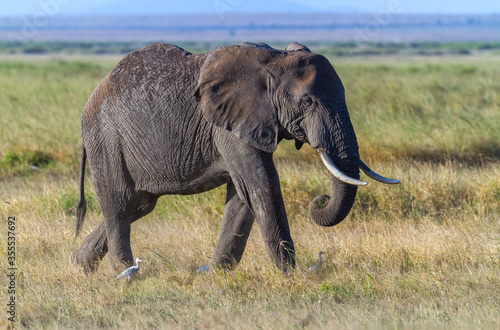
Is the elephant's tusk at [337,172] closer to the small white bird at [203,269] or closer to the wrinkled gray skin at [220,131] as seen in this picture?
the wrinkled gray skin at [220,131]

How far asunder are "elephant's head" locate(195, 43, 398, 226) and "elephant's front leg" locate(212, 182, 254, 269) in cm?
63

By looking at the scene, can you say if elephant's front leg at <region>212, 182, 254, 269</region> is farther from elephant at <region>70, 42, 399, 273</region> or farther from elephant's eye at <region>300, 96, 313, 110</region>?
elephant's eye at <region>300, 96, 313, 110</region>

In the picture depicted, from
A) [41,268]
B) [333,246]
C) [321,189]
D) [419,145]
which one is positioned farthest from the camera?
[419,145]

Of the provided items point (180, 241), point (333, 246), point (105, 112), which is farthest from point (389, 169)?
point (105, 112)

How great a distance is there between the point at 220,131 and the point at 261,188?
0.52m

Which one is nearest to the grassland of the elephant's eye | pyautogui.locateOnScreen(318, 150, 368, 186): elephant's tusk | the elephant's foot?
the elephant's foot

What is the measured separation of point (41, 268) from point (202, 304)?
65.8 inches

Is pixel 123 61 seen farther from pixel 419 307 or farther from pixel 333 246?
pixel 419 307

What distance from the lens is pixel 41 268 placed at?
604 cm

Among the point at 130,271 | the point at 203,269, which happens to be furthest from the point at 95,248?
the point at 203,269

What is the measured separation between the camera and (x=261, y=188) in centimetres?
512

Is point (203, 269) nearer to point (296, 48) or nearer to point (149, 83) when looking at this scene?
point (149, 83)

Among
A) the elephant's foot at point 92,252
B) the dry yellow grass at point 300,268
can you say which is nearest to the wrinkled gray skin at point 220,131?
the elephant's foot at point 92,252

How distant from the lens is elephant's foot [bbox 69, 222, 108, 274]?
6.01 meters
